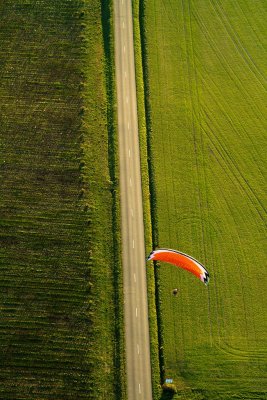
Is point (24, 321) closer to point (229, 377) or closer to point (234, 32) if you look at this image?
point (229, 377)

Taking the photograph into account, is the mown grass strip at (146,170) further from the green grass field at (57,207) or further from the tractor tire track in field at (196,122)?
the tractor tire track in field at (196,122)

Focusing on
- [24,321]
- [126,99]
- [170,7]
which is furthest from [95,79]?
[24,321]

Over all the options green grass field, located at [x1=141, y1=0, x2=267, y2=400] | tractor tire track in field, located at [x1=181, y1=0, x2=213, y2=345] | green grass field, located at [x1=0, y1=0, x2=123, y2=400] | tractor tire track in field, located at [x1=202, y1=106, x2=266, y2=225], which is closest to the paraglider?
green grass field, located at [x1=141, y1=0, x2=267, y2=400]

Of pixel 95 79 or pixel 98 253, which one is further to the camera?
pixel 95 79

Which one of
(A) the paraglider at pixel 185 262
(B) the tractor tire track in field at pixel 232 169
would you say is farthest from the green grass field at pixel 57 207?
(B) the tractor tire track in field at pixel 232 169

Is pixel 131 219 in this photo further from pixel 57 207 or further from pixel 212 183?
pixel 212 183

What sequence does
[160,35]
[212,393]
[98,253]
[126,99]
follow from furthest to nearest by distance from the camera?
1. [160,35]
2. [126,99]
3. [98,253]
4. [212,393]
